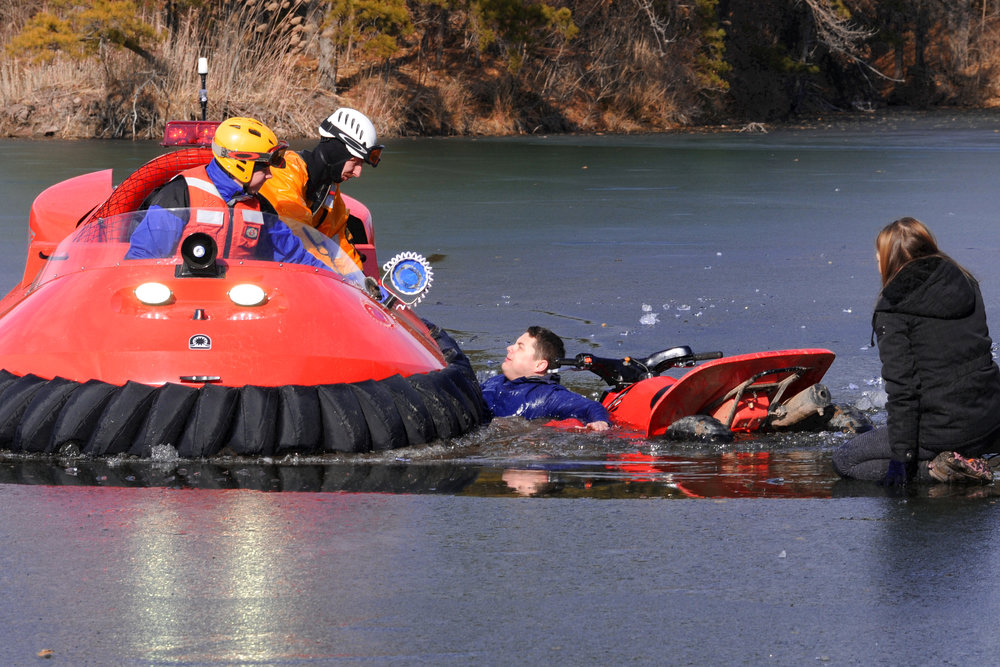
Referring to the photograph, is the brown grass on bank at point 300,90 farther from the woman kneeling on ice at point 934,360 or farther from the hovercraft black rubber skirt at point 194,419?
the woman kneeling on ice at point 934,360

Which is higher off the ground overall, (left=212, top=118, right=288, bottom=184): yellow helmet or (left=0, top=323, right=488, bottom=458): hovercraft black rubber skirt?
(left=212, top=118, right=288, bottom=184): yellow helmet

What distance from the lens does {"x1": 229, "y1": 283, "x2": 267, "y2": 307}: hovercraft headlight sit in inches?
238

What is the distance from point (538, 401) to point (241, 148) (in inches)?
71.6

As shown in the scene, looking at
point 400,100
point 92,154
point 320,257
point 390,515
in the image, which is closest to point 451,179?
point 92,154

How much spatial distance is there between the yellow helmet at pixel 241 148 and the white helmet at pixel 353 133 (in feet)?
3.88

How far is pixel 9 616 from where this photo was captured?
3951 mm

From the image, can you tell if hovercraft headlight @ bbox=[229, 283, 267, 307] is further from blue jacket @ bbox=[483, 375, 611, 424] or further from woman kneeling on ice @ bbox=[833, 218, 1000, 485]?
woman kneeling on ice @ bbox=[833, 218, 1000, 485]

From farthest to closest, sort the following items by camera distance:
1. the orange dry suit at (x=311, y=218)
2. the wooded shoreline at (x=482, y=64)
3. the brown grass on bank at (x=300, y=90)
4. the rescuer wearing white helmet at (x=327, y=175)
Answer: the wooded shoreline at (x=482, y=64)
the brown grass on bank at (x=300, y=90)
the rescuer wearing white helmet at (x=327, y=175)
the orange dry suit at (x=311, y=218)

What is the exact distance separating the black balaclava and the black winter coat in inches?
144

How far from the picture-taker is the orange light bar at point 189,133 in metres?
8.25

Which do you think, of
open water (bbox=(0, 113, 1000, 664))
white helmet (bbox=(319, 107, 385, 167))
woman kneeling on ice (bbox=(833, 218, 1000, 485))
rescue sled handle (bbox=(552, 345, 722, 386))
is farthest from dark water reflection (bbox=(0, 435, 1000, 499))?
white helmet (bbox=(319, 107, 385, 167))

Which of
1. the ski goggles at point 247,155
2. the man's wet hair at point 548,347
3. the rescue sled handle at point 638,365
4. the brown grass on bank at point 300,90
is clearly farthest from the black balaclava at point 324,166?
the brown grass on bank at point 300,90

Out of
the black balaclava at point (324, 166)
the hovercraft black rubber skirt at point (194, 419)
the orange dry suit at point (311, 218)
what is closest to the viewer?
the hovercraft black rubber skirt at point (194, 419)

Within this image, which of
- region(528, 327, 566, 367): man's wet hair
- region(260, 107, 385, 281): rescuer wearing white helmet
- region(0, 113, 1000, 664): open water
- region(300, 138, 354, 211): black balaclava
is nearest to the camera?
region(0, 113, 1000, 664): open water
